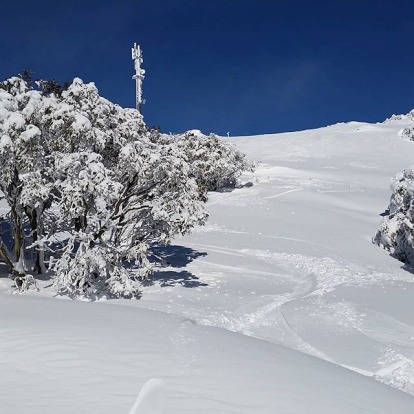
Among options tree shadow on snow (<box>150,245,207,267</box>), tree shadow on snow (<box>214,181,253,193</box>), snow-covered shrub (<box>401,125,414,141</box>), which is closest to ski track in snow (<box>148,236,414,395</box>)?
tree shadow on snow (<box>150,245,207,267</box>)

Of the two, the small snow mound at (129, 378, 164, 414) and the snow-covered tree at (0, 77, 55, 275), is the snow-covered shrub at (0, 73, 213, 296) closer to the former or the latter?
the snow-covered tree at (0, 77, 55, 275)

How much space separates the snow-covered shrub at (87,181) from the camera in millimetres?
12734

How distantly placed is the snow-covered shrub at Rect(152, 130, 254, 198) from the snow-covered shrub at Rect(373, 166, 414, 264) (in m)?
13.4

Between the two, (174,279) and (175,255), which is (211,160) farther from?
(174,279)

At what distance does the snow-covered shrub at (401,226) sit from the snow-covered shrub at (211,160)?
44.1 ft

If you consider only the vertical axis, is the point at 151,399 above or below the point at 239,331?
above

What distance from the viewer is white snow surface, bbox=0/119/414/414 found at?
15.8ft

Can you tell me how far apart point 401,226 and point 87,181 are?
1580 centimetres

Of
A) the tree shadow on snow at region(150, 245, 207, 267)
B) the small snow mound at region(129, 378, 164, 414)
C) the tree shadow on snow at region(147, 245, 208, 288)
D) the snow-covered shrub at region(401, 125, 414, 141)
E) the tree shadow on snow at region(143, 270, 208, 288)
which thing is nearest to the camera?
the small snow mound at region(129, 378, 164, 414)

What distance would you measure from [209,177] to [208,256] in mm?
16565

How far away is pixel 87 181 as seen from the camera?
41.4 feet

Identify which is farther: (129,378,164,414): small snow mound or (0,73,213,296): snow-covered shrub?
(0,73,213,296): snow-covered shrub

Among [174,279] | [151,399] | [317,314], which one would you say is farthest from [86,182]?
[151,399]

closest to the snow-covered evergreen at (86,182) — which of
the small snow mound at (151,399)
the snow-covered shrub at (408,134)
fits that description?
the small snow mound at (151,399)
